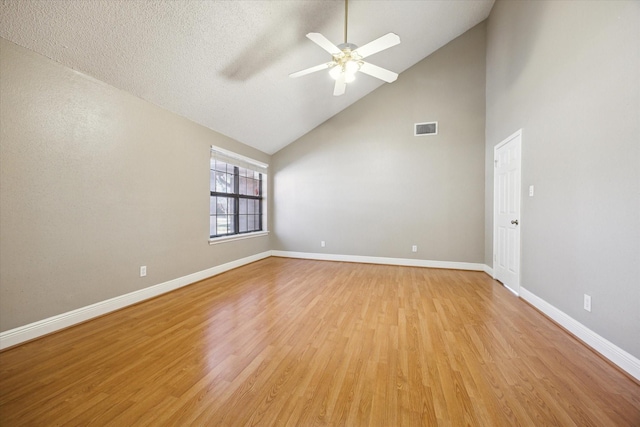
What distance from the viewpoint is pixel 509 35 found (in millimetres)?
3301

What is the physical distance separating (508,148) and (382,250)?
2.50 meters

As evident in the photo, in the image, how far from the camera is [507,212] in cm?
341

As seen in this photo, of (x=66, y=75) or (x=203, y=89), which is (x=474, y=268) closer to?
(x=203, y=89)

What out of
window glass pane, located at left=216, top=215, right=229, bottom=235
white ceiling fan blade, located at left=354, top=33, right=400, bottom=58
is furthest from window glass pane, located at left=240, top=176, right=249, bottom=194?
white ceiling fan blade, located at left=354, top=33, right=400, bottom=58

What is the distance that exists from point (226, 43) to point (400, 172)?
11.0 ft

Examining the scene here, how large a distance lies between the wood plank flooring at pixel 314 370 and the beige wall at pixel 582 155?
0.42 metres

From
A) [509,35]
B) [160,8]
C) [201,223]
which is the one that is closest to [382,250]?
[201,223]

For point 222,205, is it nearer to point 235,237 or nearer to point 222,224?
point 222,224

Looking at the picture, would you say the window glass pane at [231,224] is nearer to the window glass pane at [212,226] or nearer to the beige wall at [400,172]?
the window glass pane at [212,226]

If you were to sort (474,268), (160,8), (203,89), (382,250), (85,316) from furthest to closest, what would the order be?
(382,250), (474,268), (203,89), (85,316), (160,8)

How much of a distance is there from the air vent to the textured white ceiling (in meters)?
1.10

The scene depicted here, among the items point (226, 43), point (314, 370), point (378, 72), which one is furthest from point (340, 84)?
point (314, 370)

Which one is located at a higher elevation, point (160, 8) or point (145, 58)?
point (160, 8)

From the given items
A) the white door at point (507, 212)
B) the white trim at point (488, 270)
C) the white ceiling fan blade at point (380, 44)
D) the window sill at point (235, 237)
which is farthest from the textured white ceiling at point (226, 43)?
the white trim at point (488, 270)
